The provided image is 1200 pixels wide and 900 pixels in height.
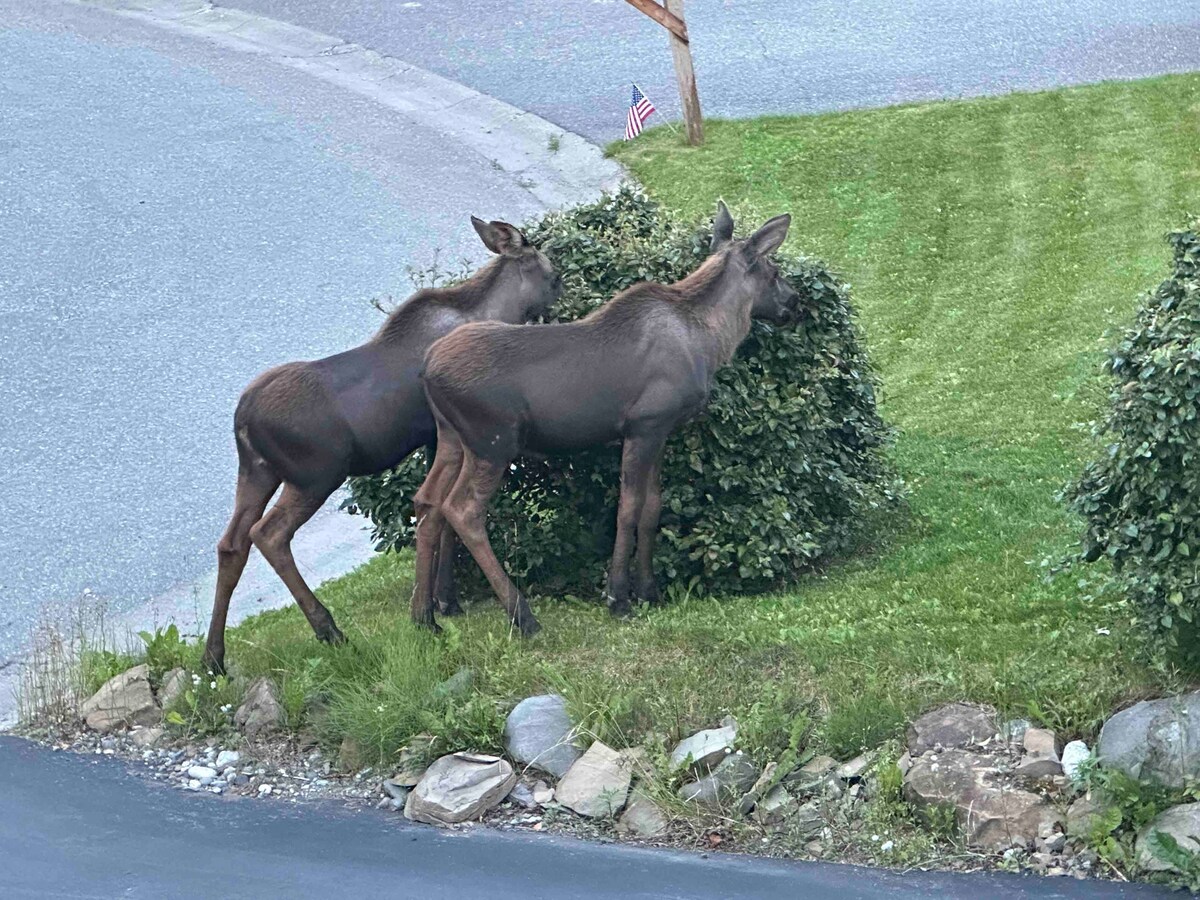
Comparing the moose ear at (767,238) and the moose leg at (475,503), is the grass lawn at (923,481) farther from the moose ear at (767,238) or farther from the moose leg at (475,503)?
the moose ear at (767,238)

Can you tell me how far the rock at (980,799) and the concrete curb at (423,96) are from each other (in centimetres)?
1086

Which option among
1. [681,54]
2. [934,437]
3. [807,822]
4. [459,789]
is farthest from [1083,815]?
[681,54]

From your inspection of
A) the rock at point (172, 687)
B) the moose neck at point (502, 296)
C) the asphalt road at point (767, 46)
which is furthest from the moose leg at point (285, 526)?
the asphalt road at point (767, 46)

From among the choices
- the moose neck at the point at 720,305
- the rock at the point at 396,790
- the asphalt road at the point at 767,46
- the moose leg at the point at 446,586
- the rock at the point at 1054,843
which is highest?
the asphalt road at the point at 767,46

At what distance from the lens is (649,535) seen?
8.96 m

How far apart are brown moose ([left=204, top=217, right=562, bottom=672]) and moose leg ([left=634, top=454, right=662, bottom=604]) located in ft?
3.97

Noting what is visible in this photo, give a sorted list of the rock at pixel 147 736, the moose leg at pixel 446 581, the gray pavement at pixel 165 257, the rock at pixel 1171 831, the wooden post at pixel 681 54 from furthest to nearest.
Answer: the wooden post at pixel 681 54
the gray pavement at pixel 165 257
the moose leg at pixel 446 581
the rock at pixel 147 736
the rock at pixel 1171 831

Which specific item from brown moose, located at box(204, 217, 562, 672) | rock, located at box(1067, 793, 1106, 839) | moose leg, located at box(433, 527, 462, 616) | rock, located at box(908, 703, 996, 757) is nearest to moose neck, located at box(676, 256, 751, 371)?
brown moose, located at box(204, 217, 562, 672)

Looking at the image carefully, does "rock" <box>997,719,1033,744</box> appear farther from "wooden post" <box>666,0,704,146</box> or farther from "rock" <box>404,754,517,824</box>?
"wooden post" <box>666,0,704,146</box>

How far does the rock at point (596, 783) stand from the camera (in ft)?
24.3

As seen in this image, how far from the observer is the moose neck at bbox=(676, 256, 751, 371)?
8891mm

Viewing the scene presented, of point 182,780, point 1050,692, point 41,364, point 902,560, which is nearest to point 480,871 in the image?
point 182,780

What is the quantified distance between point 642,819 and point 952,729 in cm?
142

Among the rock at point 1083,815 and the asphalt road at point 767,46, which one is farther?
the asphalt road at point 767,46
